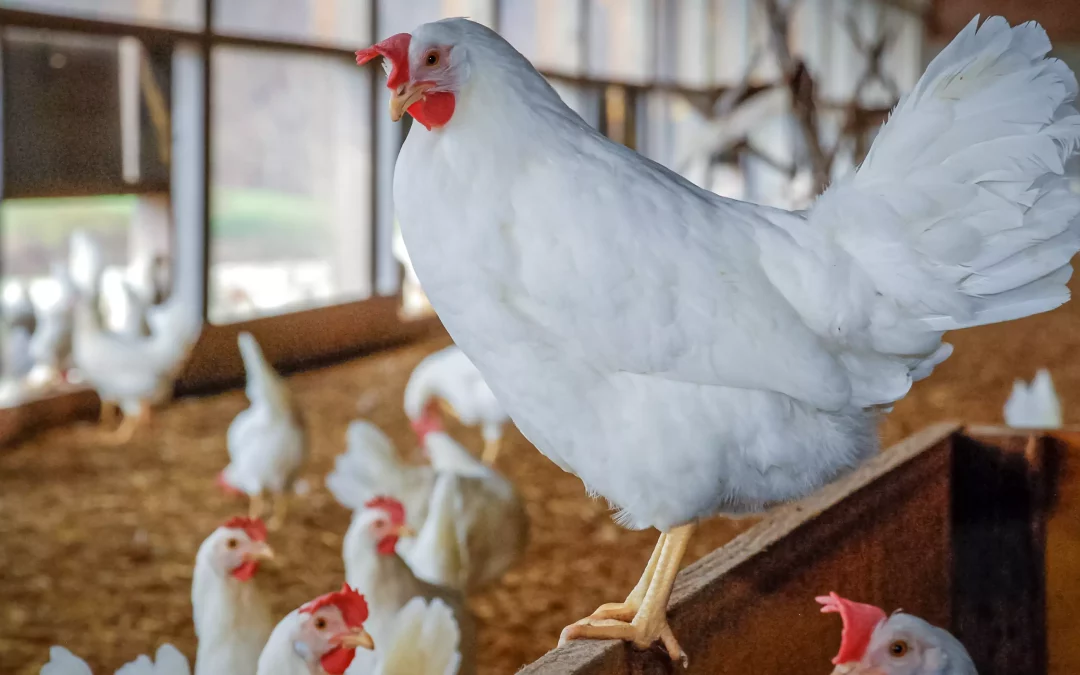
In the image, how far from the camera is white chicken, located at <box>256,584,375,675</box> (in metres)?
1.20

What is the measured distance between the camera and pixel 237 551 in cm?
151

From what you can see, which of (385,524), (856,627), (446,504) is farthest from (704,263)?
(446,504)

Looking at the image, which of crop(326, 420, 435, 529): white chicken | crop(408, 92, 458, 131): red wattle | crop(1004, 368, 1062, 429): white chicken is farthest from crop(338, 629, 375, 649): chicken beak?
crop(1004, 368, 1062, 429): white chicken

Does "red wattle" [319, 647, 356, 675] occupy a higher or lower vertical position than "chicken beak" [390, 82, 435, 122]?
lower

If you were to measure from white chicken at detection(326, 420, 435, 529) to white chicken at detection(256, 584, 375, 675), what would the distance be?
0.95 metres

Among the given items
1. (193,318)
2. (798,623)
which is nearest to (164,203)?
(193,318)

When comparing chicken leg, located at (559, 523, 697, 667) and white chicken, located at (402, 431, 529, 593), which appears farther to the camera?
white chicken, located at (402, 431, 529, 593)

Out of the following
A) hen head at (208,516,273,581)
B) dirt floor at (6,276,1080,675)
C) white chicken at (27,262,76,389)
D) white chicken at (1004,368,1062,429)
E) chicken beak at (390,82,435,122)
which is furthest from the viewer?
white chicken at (27,262,76,389)

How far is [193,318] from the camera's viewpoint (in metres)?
3.70

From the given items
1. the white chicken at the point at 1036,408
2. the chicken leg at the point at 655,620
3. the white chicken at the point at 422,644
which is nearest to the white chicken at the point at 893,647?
the chicken leg at the point at 655,620

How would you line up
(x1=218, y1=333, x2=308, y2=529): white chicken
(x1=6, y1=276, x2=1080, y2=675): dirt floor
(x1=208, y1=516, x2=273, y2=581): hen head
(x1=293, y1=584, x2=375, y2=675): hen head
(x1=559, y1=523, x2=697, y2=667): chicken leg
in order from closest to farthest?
(x1=559, y1=523, x2=697, y2=667): chicken leg
(x1=293, y1=584, x2=375, y2=675): hen head
(x1=208, y1=516, x2=273, y2=581): hen head
(x1=6, y1=276, x2=1080, y2=675): dirt floor
(x1=218, y1=333, x2=308, y2=529): white chicken

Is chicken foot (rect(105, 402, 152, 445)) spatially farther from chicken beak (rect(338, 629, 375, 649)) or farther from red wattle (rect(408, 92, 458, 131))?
red wattle (rect(408, 92, 458, 131))

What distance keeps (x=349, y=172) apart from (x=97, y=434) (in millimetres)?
1746

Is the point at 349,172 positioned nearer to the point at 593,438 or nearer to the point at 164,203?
the point at 164,203
